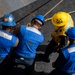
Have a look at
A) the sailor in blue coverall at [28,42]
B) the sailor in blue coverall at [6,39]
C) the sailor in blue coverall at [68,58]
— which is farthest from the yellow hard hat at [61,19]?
the sailor in blue coverall at [6,39]

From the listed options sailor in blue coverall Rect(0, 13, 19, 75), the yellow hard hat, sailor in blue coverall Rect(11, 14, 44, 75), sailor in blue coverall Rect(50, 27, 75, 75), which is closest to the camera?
sailor in blue coverall Rect(50, 27, 75, 75)

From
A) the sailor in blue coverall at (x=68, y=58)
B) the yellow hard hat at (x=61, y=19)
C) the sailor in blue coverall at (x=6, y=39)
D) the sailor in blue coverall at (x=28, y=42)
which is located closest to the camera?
the sailor in blue coverall at (x=68, y=58)

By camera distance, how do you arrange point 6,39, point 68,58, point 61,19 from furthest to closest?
point 61,19 → point 6,39 → point 68,58

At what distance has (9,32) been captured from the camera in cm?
586

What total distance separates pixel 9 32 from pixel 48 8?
3558mm

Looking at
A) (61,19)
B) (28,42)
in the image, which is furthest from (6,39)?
(61,19)

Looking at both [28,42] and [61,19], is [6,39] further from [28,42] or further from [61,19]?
[61,19]

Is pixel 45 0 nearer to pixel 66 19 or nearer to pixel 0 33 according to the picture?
pixel 66 19

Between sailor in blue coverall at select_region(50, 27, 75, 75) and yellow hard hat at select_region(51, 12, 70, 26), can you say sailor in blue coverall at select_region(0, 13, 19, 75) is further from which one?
yellow hard hat at select_region(51, 12, 70, 26)

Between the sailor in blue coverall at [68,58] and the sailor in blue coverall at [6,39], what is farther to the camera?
the sailor in blue coverall at [6,39]

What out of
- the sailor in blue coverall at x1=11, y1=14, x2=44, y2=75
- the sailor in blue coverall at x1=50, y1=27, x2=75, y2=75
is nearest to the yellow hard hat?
the sailor in blue coverall at x1=11, y1=14, x2=44, y2=75

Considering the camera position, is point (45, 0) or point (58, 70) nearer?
point (58, 70)

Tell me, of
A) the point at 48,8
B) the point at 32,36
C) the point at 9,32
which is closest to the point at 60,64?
the point at 32,36

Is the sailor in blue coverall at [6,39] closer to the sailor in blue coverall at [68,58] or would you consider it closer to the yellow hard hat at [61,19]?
the sailor in blue coverall at [68,58]
